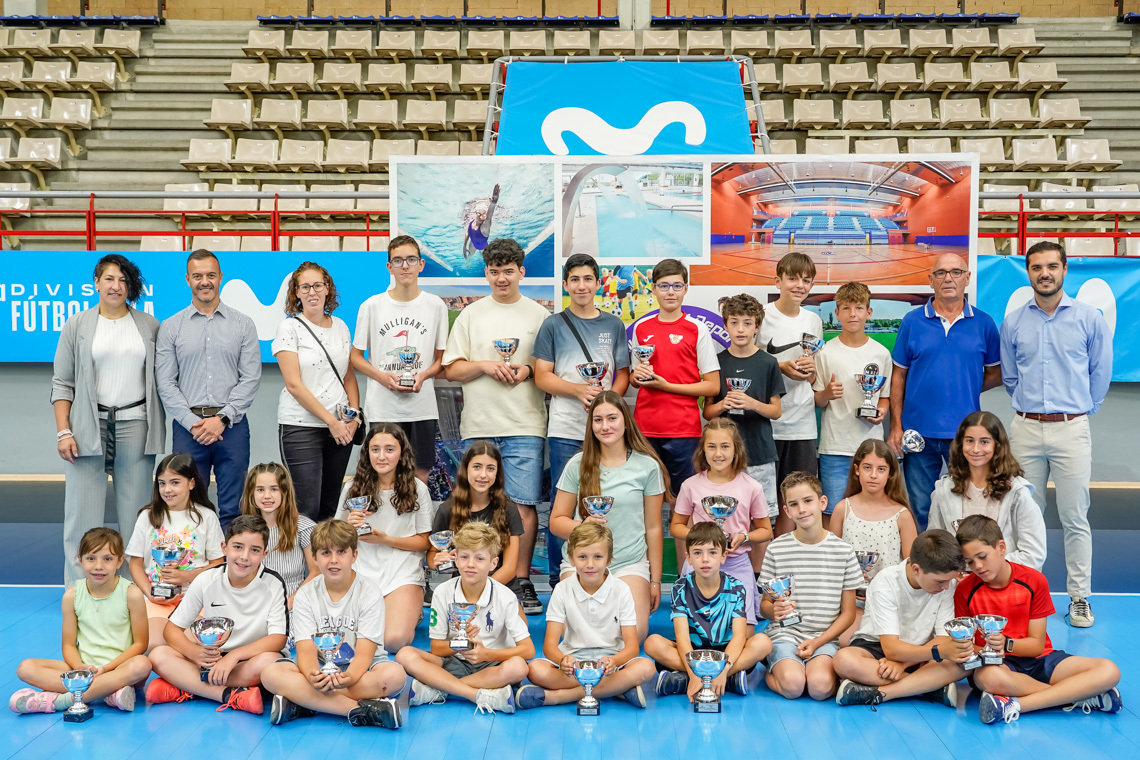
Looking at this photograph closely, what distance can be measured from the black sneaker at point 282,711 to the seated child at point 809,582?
206 centimetres

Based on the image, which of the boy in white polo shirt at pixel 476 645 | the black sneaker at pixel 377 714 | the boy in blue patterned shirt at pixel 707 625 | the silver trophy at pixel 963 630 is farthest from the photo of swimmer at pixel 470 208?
the silver trophy at pixel 963 630

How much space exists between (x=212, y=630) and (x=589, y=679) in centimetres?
Answer: 157

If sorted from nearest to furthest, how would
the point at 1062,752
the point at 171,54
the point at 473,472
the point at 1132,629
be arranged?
the point at 1062,752 < the point at 473,472 < the point at 1132,629 < the point at 171,54

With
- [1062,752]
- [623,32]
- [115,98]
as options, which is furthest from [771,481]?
[115,98]

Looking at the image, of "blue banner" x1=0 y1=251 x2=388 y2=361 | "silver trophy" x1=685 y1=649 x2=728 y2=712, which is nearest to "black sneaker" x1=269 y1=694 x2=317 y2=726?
"silver trophy" x1=685 y1=649 x2=728 y2=712

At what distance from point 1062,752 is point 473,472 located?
2.77m

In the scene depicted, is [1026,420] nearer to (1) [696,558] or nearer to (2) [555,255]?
(1) [696,558]

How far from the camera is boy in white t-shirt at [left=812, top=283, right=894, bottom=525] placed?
5.19 meters

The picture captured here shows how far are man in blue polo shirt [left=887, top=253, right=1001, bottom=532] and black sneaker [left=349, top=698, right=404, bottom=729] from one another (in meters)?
3.12

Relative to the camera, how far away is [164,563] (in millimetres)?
4305

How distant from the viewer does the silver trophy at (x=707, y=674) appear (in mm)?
3895

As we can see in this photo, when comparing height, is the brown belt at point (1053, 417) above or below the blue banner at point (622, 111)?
below

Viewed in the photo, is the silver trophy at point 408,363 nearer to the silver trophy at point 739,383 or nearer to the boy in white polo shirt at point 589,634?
the boy in white polo shirt at point 589,634

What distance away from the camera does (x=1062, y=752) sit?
3.49 metres
